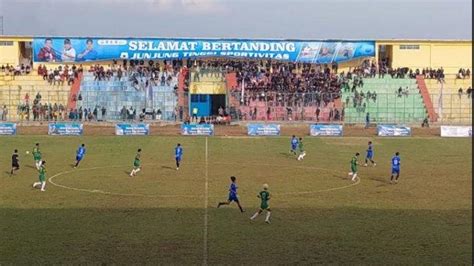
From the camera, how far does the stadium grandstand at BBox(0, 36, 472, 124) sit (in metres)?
70.0

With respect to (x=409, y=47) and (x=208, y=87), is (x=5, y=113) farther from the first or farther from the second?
(x=409, y=47)

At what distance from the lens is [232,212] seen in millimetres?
27406

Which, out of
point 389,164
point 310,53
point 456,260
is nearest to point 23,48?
point 310,53

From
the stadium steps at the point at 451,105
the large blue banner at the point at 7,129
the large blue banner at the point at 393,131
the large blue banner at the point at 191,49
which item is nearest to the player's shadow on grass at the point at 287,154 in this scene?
the large blue banner at the point at 393,131

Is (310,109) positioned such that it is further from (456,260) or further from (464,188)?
(456,260)

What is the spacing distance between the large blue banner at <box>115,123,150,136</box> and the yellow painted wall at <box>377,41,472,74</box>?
33813 millimetres

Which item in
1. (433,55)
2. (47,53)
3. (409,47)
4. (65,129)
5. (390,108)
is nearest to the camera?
(65,129)

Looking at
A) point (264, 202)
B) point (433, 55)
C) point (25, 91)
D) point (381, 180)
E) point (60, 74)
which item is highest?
point (433, 55)

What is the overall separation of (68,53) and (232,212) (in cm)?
5721

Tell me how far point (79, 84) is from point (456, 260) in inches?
2329

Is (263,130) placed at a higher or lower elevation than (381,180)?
higher

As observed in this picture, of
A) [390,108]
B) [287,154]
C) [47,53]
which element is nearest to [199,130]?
[287,154]

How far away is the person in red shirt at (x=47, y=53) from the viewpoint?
80.1 m

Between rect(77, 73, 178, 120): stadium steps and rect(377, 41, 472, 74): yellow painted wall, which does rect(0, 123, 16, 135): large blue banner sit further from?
rect(377, 41, 472, 74): yellow painted wall
